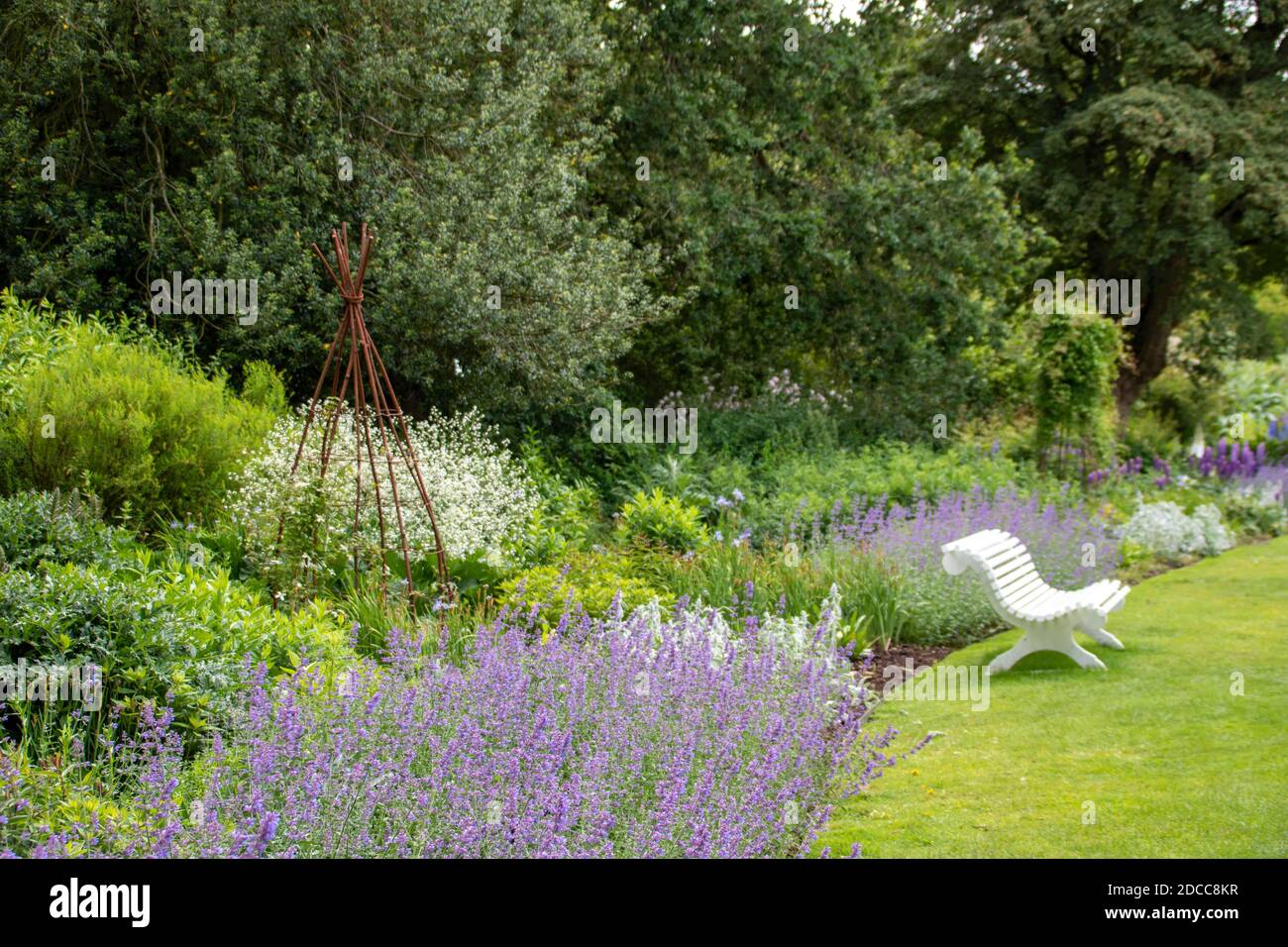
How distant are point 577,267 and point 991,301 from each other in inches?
247

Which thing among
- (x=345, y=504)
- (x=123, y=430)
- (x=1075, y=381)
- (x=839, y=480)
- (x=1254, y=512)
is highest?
(x=1075, y=381)

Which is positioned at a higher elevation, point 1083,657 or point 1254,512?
point 1254,512

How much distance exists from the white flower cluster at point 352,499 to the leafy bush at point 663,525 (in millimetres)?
750

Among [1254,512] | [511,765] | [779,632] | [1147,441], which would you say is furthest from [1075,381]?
[511,765]

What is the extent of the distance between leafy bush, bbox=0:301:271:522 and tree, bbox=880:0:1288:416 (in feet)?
38.2

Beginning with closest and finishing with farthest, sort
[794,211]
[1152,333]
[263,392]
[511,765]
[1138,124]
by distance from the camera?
1. [511,765]
2. [263,392]
3. [794,211]
4. [1138,124]
5. [1152,333]

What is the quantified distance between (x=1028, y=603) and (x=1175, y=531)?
15.4 feet

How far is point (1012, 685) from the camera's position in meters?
6.81

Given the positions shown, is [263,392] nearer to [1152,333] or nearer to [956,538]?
[956,538]

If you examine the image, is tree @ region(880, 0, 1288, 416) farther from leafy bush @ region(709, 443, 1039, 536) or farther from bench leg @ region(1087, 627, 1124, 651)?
bench leg @ region(1087, 627, 1124, 651)

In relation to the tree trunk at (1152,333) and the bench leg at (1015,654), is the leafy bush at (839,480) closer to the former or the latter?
the bench leg at (1015,654)

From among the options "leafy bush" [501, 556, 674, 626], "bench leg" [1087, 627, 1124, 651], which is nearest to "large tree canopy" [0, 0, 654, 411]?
"leafy bush" [501, 556, 674, 626]

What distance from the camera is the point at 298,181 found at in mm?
10195
